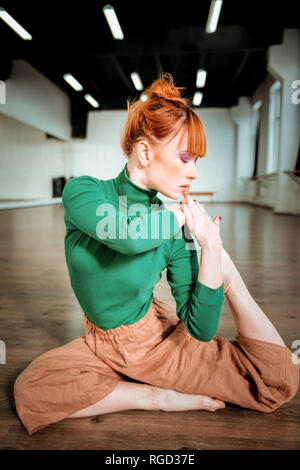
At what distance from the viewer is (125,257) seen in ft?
2.76

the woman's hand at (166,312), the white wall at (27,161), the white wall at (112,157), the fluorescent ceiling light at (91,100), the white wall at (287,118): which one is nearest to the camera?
the woman's hand at (166,312)

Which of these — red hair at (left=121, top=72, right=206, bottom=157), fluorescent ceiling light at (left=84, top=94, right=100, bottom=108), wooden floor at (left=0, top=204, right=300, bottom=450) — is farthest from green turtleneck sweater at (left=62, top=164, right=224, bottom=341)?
fluorescent ceiling light at (left=84, top=94, right=100, bottom=108)

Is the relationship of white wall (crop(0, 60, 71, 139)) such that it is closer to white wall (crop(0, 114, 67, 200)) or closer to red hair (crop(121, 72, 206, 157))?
white wall (crop(0, 114, 67, 200))

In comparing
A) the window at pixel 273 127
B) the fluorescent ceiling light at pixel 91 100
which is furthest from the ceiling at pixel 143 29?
the fluorescent ceiling light at pixel 91 100

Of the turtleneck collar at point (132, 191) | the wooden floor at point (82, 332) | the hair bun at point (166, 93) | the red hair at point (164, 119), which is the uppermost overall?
the hair bun at point (166, 93)

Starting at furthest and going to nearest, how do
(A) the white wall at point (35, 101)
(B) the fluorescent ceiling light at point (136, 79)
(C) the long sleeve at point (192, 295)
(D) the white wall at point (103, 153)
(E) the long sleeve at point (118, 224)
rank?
(D) the white wall at point (103, 153)
(B) the fluorescent ceiling light at point (136, 79)
(A) the white wall at point (35, 101)
(C) the long sleeve at point (192, 295)
(E) the long sleeve at point (118, 224)

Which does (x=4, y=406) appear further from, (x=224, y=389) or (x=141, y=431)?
(x=224, y=389)

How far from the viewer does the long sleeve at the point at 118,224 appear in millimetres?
711

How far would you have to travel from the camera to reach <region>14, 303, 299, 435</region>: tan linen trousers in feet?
2.97

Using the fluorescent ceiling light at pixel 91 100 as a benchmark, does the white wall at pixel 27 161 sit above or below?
below

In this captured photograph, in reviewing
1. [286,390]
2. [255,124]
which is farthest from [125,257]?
[255,124]

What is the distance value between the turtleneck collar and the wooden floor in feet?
1.96

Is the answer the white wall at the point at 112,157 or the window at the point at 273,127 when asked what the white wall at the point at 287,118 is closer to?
the window at the point at 273,127

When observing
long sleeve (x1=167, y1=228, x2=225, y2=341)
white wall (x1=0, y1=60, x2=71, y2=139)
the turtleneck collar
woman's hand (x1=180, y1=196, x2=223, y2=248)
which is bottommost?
long sleeve (x1=167, y1=228, x2=225, y2=341)
